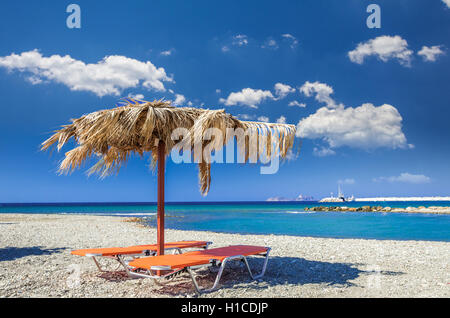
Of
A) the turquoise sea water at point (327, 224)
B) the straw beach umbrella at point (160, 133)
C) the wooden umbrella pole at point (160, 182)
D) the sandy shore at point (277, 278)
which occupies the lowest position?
the turquoise sea water at point (327, 224)

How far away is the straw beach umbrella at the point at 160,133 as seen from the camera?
5102 millimetres

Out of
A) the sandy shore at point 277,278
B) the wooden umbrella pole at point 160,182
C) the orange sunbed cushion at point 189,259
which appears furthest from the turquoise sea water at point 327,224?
the wooden umbrella pole at point 160,182

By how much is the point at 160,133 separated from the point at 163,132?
116mm

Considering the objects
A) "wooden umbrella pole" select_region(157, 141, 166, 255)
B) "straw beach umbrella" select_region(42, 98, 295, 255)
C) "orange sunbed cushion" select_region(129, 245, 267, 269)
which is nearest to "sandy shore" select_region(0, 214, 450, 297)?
"orange sunbed cushion" select_region(129, 245, 267, 269)

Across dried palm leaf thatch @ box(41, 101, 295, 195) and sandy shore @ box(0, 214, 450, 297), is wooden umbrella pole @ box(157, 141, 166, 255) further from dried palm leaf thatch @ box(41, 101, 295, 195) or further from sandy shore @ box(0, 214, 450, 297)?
sandy shore @ box(0, 214, 450, 297)

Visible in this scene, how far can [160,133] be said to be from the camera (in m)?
5.55

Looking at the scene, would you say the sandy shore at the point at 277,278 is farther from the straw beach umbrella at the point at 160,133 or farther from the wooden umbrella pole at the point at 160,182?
the straw beach umbrella at the point at 160,133

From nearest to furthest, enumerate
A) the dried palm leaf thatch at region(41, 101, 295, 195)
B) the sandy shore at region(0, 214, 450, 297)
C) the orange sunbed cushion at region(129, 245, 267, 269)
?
the orange sunbed cushion at region(129, 245, 267, 269) → the sandy shore at region(0, 214, 450, 297) → the dried palm leaf thatch at region(41, 101, 295, 195)

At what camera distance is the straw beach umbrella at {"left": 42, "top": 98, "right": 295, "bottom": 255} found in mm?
5102

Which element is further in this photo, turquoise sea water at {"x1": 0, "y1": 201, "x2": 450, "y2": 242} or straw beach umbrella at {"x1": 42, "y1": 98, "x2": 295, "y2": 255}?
turquoise sea water at {"x1": 0, "y1": 201, "x2": 450, "y2": 242}

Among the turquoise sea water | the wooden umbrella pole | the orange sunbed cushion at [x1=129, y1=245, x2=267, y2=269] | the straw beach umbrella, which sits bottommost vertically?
the turquoise sea water

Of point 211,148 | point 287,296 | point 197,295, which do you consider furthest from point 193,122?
point 287,296
